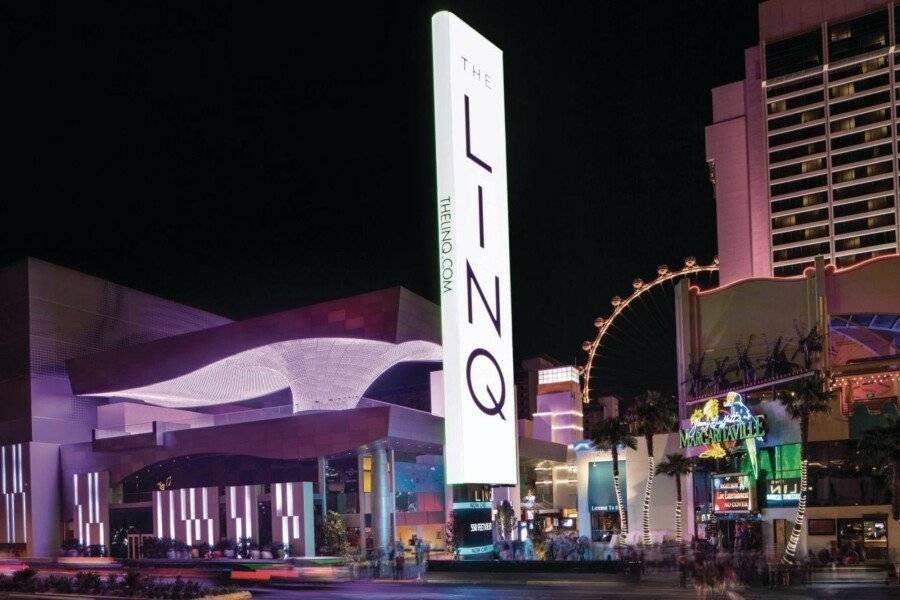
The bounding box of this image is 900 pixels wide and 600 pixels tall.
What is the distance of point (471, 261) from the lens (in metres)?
28.5

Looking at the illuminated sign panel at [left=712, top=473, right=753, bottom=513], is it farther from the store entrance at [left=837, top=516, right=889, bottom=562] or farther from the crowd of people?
the crowd of people

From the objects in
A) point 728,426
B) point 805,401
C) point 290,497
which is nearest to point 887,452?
point 805,401

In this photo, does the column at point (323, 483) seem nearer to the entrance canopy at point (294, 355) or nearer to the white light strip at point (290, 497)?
the white light strip at point (290, 497)

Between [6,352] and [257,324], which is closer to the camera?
[257,324]

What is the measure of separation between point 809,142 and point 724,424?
70.6 meters

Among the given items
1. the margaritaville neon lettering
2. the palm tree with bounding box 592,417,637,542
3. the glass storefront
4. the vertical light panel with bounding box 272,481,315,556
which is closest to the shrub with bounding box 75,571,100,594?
the vertical light panel with bounding box 272,481,315,556

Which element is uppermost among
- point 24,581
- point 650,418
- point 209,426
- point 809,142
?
point 809,142

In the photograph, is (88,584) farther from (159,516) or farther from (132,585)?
(159,516)

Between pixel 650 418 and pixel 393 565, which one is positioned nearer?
pixel 393 565

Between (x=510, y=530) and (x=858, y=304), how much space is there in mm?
26335

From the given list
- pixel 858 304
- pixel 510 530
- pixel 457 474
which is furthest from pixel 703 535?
pixel 457 474

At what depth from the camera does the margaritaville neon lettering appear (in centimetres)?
5566

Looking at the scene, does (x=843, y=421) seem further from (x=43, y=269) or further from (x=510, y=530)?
(x=43, y=269)

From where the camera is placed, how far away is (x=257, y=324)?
5728 centimetres
